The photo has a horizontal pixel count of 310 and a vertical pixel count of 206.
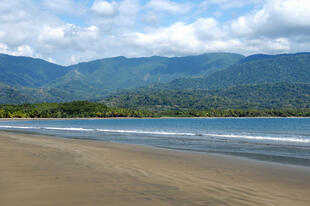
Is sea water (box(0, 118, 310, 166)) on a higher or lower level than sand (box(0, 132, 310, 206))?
lower

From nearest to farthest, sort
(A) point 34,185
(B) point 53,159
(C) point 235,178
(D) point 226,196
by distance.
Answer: (D) point 226,196
(A) point 34,185
(C) point 235,178
(B) point 53,159

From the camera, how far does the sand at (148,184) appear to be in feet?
32.4

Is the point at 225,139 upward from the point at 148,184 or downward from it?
downward

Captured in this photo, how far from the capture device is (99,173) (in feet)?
47.4

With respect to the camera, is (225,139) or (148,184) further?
→ (225,139)

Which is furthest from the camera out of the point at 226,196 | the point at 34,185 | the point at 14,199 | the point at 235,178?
the point at 235,178

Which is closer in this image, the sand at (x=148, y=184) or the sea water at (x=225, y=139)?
the sand at (x=148, y=184)

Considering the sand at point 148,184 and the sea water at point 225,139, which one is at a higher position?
the sand at point 148,184

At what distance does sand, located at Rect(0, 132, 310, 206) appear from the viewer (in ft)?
32.4

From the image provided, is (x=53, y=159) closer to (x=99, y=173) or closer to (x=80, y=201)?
(x=99, y=173)

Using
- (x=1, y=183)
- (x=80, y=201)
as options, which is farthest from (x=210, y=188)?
(x=1, y=183)

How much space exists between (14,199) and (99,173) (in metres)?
5.20

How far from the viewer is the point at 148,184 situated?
12.2 m

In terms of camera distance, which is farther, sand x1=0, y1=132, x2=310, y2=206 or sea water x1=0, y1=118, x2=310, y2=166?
sea water x1=0, y1=118, x2=310, y2=166
